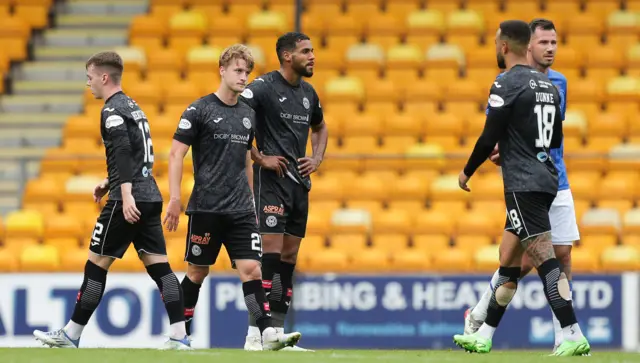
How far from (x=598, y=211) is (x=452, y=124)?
1.96 meters

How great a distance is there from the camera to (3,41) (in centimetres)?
1569

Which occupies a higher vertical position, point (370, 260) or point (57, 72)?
point (57, 72)

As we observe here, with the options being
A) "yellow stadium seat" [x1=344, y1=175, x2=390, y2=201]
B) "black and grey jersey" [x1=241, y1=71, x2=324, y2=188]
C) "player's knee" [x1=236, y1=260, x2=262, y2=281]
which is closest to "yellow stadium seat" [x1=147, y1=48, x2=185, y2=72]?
"yellow stadium seat" [x1=344, y1=175, x2=390, y2=201]

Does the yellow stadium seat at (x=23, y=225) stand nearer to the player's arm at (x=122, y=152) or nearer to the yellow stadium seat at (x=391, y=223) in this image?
the yellow stadium seat at (x=391, y=223)

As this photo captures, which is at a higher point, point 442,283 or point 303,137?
point 303,137

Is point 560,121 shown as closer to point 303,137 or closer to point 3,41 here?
point 303,137

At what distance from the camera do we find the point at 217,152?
26.4ft

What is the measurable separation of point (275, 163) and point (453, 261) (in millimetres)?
4235

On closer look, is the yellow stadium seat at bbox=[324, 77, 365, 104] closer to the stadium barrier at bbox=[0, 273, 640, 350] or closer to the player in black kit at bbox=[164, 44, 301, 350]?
the stadium barrier at bbox=[0, 273, 640, 350]

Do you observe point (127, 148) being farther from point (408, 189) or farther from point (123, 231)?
point (408, 189)

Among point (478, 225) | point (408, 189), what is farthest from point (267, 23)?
point (478, 225)

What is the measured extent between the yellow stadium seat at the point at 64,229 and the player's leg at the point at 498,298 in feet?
19.6

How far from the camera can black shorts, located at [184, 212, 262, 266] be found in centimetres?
803

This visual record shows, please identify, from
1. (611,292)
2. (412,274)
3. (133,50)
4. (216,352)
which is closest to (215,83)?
(133,50)
